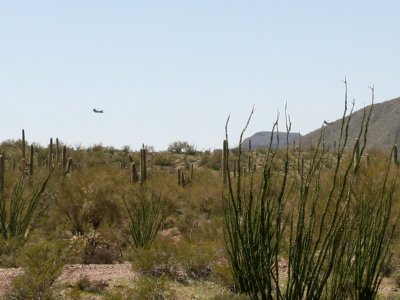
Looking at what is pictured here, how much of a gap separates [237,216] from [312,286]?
3.83 feet

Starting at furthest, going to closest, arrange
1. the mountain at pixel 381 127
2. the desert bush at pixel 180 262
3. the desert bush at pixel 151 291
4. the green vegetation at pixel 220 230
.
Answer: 1. the mountain at pixel 381 127
2. the desert bush at pixel 180 262
3. the desert bush at pixel 151 291
4. the green vegetation at pixel 220 230

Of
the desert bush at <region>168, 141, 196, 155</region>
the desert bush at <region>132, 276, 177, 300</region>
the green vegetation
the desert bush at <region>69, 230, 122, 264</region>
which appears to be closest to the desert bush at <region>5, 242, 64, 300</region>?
the green vegetation

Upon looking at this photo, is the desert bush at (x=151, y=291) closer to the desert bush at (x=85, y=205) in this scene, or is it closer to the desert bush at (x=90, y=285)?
the desert bush at (x=90, y=285)

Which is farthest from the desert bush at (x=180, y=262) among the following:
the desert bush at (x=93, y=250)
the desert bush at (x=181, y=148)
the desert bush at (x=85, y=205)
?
the desert bush at (x=181, y=148)

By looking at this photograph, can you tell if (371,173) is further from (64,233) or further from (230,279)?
(64,233)

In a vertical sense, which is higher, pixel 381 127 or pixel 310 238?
pixel 381 127

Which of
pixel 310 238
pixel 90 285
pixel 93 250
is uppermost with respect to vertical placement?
pixel 310 238

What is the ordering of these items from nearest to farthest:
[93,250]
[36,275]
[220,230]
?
[36,275] → [93,250] → [220,230]

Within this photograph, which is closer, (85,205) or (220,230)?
(220,230)

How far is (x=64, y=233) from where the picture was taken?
68.1 ft

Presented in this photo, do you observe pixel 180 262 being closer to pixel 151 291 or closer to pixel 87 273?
pixel 87 273

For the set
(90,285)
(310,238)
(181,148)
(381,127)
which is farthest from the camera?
(381,127)

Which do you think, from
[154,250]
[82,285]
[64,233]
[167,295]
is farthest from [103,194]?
[167,295]

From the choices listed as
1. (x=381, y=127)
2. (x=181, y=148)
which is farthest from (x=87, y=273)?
(x=381, y=127)
